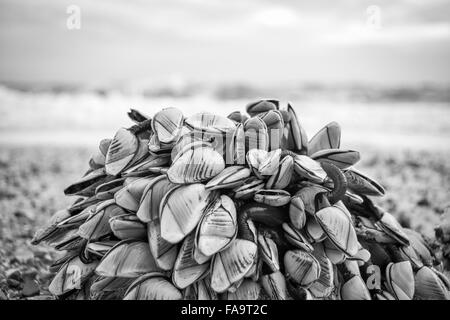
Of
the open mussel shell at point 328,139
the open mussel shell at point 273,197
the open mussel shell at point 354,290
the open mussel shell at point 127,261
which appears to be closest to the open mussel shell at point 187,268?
the open mussel shell at point 127,261

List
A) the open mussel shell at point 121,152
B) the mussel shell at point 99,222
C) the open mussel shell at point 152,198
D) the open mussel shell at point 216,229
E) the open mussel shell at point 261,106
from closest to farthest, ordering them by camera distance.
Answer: the open mussel shell at point 216,229 → the open mussel shell at point 152,198 → the mussel shell at point 99,222 → the open mussel shell at point 121,152 → the open mussel shell at point 261,106

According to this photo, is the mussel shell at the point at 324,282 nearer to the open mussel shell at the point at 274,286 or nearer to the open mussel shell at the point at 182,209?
the open mussel shell at the point at 274,286

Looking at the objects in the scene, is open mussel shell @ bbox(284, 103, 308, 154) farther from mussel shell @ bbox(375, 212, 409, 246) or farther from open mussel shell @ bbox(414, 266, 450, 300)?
open mussel shell @ bbox(414, 266, 450, 300)

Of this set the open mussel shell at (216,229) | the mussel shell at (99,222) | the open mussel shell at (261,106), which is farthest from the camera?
the open mussel shell at (261,106)

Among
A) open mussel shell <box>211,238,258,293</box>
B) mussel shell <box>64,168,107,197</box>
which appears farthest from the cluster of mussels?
mussel shell <box>64,168,107,197</box>

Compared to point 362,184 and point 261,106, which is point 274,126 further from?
point 362,184

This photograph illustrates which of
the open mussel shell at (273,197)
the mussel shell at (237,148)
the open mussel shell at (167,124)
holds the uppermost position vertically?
the open mussel shell at (167,124)

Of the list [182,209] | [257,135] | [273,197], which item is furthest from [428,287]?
[182,209]
